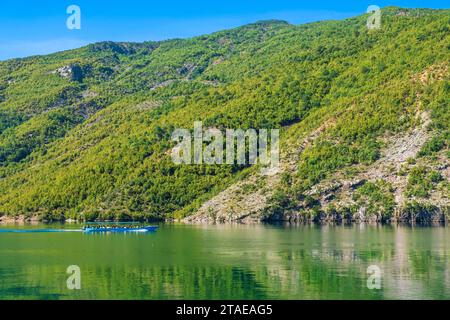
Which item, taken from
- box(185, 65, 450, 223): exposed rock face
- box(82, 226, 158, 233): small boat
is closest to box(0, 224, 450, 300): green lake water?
box(82, 226, 158, 233): small boat

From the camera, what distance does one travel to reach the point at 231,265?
293 feet

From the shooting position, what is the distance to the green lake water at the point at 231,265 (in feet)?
233

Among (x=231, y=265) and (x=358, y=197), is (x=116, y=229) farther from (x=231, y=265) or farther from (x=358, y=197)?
(x=231, y=265)

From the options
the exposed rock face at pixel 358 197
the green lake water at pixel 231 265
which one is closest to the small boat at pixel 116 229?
the green lake water at pixel 231 265

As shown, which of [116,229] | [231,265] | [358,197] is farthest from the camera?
[358,197]

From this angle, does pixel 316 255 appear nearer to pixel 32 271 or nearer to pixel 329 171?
pixel 32 271

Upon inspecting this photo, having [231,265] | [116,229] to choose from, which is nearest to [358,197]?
[116,229]

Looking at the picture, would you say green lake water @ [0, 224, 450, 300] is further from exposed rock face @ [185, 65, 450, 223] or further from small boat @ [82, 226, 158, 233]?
exposed rock face @ [185, 65, 450, 223]

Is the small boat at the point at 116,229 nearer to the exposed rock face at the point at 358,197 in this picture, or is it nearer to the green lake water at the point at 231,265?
the green lake water at the point at 231,265

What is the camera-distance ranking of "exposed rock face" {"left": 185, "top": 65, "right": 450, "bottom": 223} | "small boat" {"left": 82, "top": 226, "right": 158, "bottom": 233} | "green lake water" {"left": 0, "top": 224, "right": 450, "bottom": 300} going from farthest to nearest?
"exposed rock face" {"left": 185, "top": 65, "right": 450, "bottom": 223} < "small boat" {"left": 82, "top": 226, "right": 158, "bottom": 233} < "green lake water" {"left": 0, "top": 224, "right": 450, "bottom": 300}

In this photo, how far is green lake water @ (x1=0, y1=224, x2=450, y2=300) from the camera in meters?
70.9

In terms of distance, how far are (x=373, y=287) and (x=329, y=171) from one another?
11356cm
